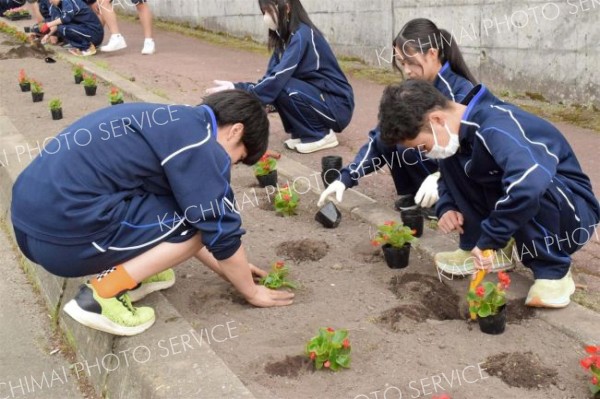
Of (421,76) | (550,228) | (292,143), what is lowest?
(292,143)

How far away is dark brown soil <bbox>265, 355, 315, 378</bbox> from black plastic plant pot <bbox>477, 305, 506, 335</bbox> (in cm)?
76

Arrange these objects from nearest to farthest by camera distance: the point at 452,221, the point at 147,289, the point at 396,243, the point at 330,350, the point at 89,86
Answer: the point at 330,350 → the point at 147,289 → the point at 452,221 → the point at 396,243 → the point at 89,86

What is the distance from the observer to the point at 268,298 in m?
3.26

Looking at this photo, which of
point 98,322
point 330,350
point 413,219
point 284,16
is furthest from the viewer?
point 284,16

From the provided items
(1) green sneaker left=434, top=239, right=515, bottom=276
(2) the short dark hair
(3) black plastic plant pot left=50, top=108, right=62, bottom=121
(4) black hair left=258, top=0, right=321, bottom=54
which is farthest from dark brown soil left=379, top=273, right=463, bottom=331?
(3) black plastic plant pot left=50, top=108, right=62, bottom=121

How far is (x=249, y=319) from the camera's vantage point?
3.17 metres

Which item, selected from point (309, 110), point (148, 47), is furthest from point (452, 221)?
point (148, 47)

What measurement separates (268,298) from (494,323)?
99cm

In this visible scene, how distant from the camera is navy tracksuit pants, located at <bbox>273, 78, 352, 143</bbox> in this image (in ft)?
18.8

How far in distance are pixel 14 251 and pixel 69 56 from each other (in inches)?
255

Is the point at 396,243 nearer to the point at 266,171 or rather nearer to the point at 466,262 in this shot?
the point at 466,262

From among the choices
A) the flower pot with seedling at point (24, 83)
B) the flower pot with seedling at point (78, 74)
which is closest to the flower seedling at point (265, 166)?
the flower pot with seedling at point (78, 74)

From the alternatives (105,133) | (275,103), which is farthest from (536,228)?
(275,103)

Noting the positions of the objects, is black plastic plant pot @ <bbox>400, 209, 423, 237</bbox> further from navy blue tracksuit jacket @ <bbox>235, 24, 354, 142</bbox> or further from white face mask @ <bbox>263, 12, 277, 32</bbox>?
white face mask @ <bbox>263, 12, 277, 32</bbox>
